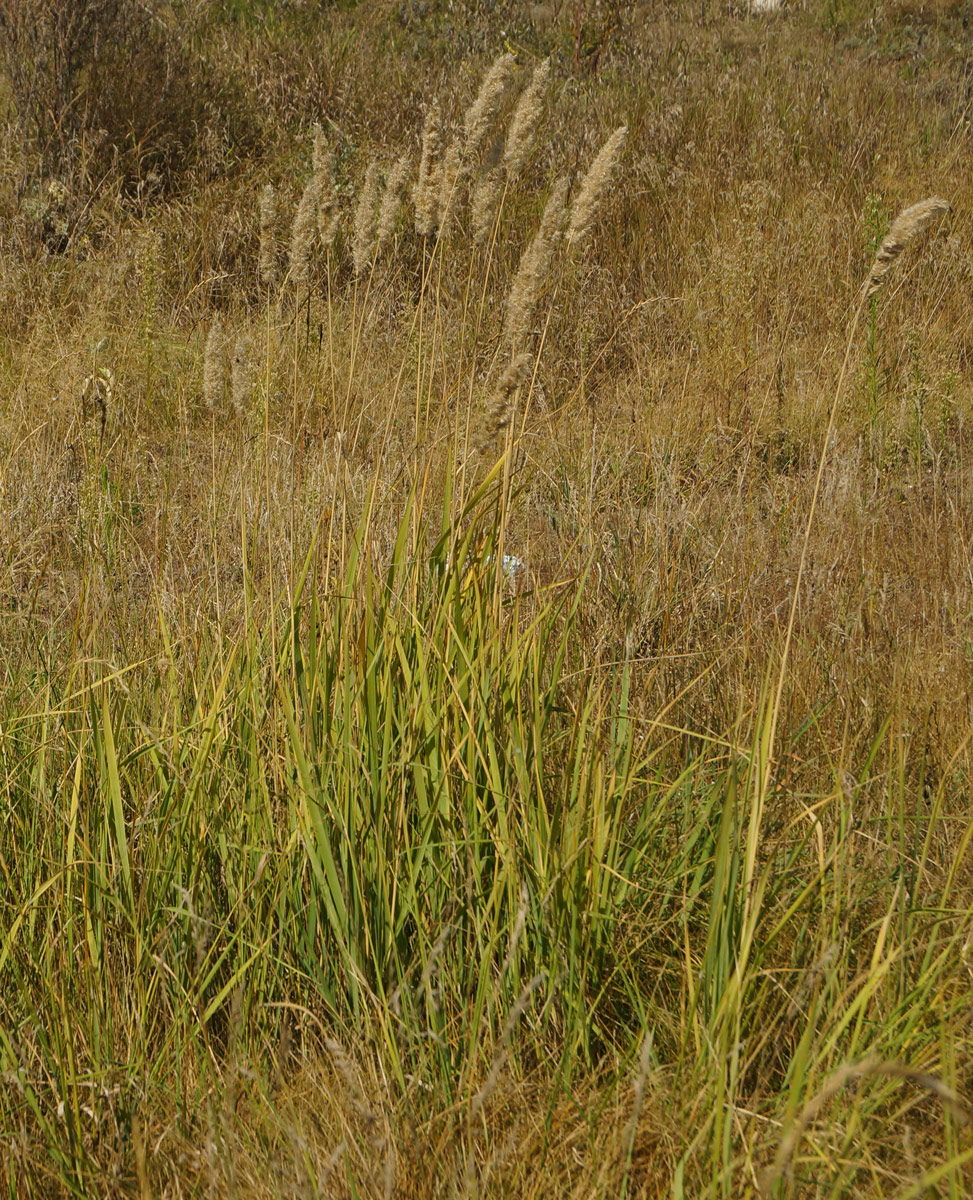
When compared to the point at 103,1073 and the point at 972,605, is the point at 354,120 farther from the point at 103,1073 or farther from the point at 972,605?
the point at 103,1073

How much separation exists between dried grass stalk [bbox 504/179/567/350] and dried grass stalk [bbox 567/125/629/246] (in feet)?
0.10

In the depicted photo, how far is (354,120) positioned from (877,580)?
4960mm

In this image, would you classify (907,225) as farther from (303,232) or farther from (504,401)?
(303,232)

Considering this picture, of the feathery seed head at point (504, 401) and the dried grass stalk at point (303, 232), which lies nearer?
the feathery seed head at point (504, 401)

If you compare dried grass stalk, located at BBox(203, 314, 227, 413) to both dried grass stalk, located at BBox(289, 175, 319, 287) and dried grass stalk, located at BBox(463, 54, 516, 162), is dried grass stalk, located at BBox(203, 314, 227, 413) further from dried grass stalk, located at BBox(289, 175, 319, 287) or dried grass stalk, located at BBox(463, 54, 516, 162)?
dried grass stalk, located at BBox(463, 54, 516, 162)

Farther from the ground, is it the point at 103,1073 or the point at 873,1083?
the point at 103,1073

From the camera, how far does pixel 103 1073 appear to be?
1.22 metres

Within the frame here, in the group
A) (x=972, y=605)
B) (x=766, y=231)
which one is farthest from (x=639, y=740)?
(x=766, y=231)

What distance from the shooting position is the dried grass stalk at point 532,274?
153cm

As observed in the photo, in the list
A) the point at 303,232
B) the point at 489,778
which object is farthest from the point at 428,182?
the point at 489,778

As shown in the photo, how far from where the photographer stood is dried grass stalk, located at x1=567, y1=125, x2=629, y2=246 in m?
1.58

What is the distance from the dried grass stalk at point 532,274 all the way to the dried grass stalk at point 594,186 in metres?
0.03

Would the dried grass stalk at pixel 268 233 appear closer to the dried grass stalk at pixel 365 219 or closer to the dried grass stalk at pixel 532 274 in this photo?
the dried grass stalk at pixel 365 219

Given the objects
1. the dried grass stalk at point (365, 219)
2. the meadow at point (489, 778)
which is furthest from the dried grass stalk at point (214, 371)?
the dried grass stalk at point (365, 219)
